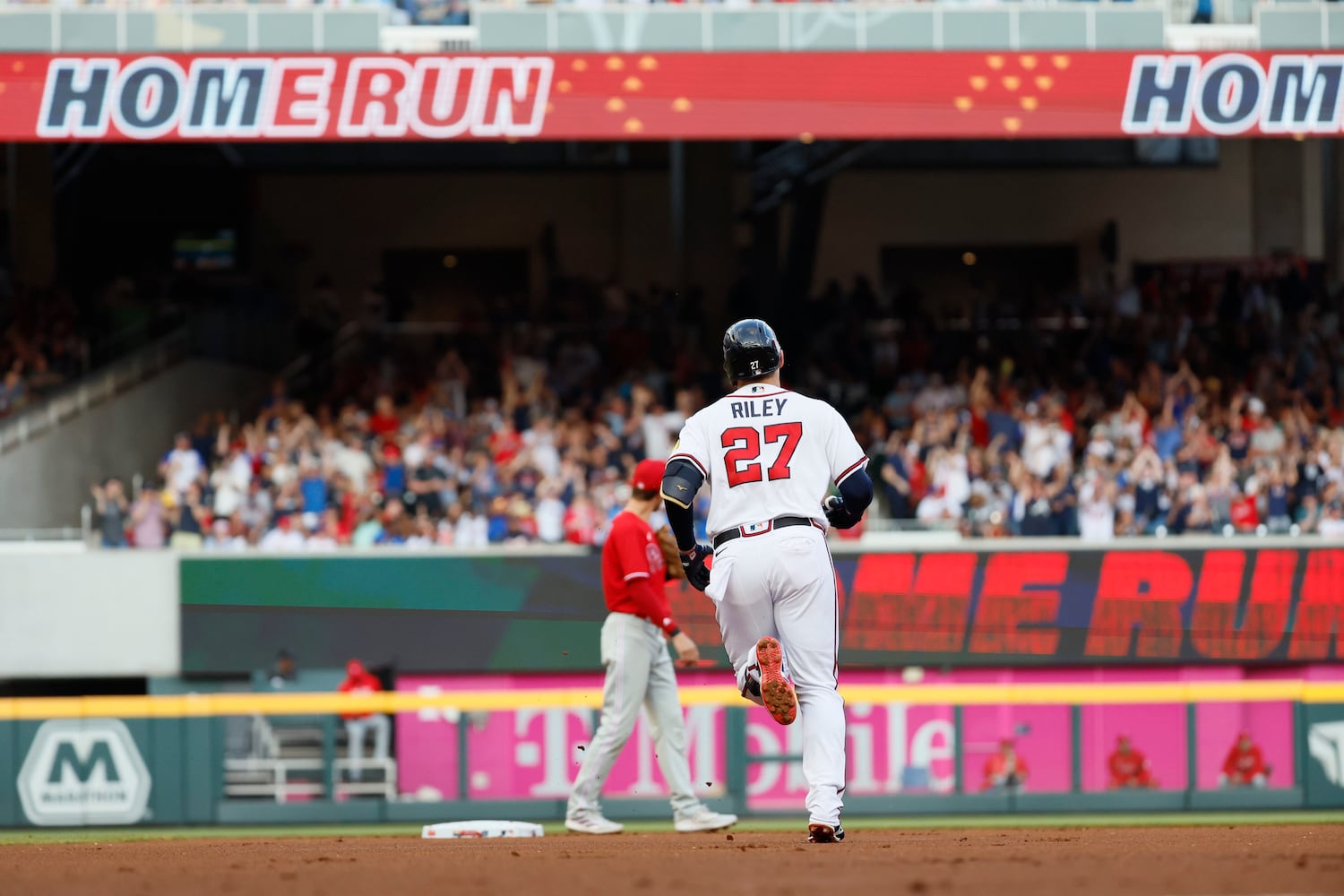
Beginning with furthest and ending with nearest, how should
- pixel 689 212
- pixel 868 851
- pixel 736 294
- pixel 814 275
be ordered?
1. pixel 814 275
2. pixel 689 212
3. pixel 736 294
4. pixel 868 851

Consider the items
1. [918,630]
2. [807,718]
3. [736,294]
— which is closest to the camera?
[807,718]

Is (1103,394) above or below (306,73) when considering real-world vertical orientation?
below

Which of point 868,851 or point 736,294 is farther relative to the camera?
point 736,294

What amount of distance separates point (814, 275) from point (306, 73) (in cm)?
966

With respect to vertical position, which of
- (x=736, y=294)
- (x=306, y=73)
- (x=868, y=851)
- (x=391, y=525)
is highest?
(x=306, y=73)

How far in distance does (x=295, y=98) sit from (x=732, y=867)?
12322mm

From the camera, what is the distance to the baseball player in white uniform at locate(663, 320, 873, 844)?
7.18 meters

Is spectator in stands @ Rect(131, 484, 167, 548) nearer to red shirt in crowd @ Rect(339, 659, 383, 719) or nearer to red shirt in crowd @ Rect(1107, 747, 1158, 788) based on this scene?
red shirt in crowd @ Rect(339, 659, 383, 719)

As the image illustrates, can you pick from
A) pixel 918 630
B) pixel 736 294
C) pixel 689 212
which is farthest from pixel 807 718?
pixel 689 212

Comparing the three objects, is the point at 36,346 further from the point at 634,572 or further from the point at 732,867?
the point at 732,867

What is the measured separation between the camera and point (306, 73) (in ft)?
55.2

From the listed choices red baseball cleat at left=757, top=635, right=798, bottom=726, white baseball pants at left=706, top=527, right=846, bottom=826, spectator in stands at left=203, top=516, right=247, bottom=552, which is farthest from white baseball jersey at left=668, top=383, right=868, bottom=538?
spectator in stands at left=203, top=516, right=247, bottom=552

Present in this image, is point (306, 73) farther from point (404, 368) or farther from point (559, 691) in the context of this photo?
point (559, 691)

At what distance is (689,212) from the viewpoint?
2316 cm
